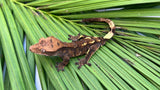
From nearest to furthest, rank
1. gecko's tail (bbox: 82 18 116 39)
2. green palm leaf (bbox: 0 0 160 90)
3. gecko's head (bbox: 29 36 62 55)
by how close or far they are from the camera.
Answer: green palm leaf (bbox: 0 0 160 90)
gecko's head (bbox: 29 36 62 55)
gecko's tail (bbox: 82 18 116 39)

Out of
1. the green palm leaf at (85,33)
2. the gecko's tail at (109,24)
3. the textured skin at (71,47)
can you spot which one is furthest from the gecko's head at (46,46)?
the gecko's tail at (109,24)

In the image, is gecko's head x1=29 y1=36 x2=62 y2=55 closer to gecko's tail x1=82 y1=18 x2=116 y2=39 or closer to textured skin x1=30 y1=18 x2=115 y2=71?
textured skin x1=30 y1=18 x2=115 y2=71

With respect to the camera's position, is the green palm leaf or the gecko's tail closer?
the green palm leaf

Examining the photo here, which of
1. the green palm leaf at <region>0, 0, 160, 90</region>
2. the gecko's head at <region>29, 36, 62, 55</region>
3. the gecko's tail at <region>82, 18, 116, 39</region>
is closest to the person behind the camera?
the green palm leaf at <region>0, 0, 160, 90</region>

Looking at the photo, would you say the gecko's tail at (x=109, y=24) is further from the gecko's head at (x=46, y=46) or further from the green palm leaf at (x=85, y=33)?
the gecko's head at (x=46, y=46)

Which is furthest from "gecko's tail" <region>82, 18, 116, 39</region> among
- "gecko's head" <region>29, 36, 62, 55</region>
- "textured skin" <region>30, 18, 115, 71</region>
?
"gecko's head" <region>29, 36, 62, 55</region>

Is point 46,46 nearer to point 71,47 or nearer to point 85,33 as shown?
point 71,47

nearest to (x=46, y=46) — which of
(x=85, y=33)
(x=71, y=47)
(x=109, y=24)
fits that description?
(x=71, y=47)
